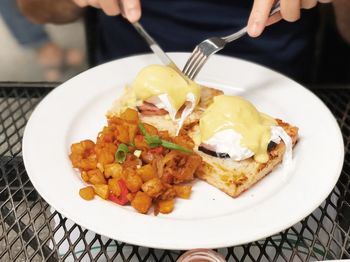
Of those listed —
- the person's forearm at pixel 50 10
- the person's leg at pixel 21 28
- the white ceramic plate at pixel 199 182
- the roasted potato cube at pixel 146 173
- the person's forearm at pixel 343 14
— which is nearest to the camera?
the white ceramic plate at pixel 199 182

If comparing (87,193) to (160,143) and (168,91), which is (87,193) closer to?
(160,143)

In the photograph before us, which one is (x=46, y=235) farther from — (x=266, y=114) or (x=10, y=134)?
(x=266, y=114)

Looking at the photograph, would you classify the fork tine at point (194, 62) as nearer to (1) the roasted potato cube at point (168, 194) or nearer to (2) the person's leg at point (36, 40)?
(1) the roasted potato cube at point (168, 194)

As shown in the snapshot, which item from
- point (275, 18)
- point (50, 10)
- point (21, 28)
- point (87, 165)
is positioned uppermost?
point (275, 18)

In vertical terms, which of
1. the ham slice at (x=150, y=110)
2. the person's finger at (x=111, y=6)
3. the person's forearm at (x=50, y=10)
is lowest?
the person's forearm at (x=50, y=10)

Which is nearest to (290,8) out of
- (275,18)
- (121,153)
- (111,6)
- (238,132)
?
(275,18)

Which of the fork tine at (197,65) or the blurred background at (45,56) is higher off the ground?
the fork tine at (197,65)

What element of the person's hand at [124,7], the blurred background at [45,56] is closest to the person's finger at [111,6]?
the person's hand at [124,7]
